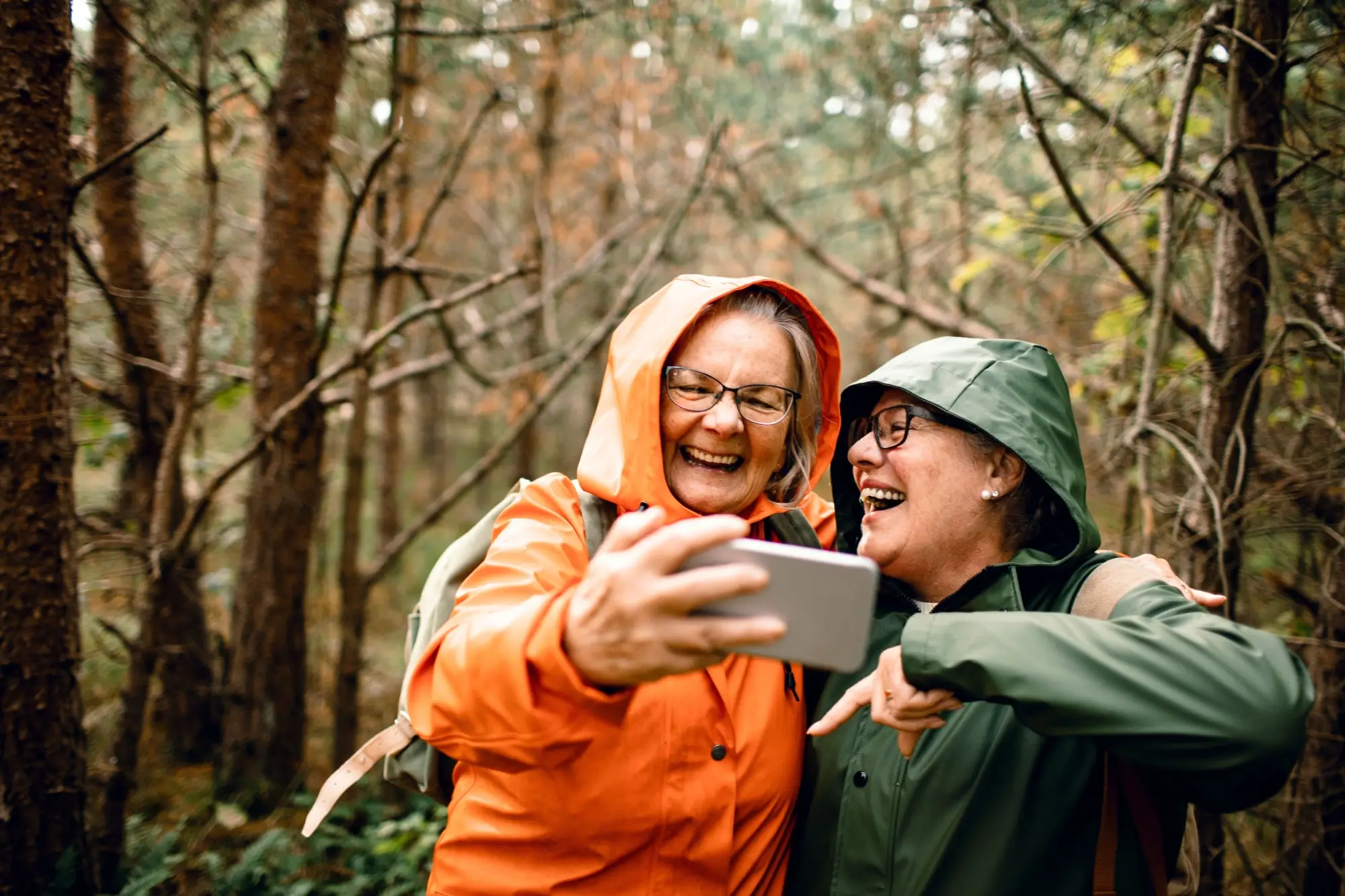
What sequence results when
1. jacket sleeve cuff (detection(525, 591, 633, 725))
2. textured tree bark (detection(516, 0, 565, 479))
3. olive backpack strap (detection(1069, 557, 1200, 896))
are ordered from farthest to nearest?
textured tree bark (detection(516, 0, 565, 479)), olive backpack strap (detection(1069, 557, 1200, 896)), jacket sleeve cuff (detection(525, 591, 633, 725))

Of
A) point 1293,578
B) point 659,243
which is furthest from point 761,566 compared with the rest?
point 659,243

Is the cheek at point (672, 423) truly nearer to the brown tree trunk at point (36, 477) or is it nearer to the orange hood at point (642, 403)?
the orange hood at point (642, 403)

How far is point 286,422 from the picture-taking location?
3.82m

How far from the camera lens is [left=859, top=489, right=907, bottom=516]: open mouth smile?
2.28 meters

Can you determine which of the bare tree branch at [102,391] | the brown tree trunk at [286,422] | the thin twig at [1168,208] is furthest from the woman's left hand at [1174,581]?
the bare tree branch at [102,391]

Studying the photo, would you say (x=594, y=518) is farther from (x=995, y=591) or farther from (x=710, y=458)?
(x=995, y=591)

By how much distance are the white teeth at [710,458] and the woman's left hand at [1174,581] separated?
112cm

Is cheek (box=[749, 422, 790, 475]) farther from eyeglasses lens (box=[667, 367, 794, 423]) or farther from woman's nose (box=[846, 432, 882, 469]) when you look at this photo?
woman's nose (box=[846, 432, 882, 469])

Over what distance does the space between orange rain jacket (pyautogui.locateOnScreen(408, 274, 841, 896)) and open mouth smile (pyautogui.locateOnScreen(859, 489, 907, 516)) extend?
1.20 feet

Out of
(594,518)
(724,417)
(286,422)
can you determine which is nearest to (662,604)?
(594,518)

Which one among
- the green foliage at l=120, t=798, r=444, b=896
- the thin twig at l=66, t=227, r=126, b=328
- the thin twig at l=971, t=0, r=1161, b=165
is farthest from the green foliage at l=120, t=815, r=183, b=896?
the thin twig at l=971, t=0, r=1161, b=165

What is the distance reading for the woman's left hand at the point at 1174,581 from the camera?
1.84m

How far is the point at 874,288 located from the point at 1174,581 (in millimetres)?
5154

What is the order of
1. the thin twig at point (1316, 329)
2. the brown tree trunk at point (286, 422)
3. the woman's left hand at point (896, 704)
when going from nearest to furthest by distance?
1. the woman's left hand at point (896, 704)
2. the thin twig at point (1316, 329)
3. the brown tree trunk at point (286, 422)
